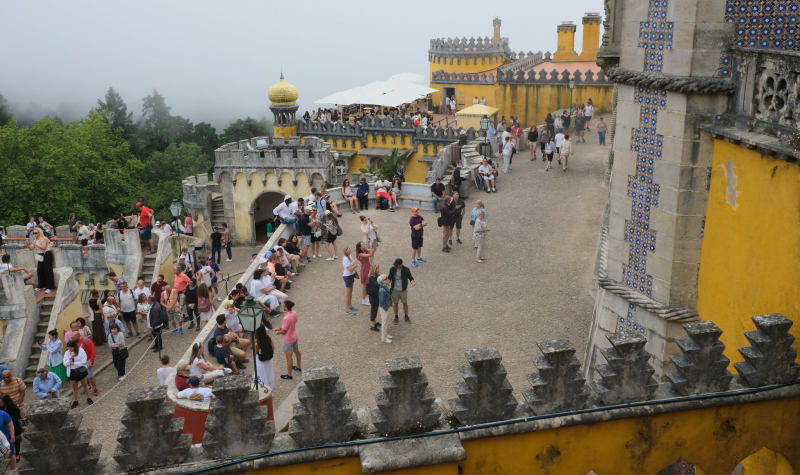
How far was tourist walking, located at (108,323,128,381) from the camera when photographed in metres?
15.3

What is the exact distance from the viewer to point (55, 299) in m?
22.4

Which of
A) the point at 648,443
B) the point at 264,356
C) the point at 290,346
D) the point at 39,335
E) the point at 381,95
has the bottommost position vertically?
the point at 39,335

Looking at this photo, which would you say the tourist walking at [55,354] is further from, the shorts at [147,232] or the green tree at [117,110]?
the green tree at [117,110]

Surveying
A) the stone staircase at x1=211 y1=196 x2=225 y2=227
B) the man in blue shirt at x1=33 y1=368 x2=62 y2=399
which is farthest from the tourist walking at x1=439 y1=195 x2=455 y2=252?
the stone staircase at x1=211 y1=196 x2=225 y2=227

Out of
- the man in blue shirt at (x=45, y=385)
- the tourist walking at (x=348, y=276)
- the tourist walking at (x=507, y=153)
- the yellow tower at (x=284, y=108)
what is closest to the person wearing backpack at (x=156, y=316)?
the man in blue shirt at (x=45, y=385)

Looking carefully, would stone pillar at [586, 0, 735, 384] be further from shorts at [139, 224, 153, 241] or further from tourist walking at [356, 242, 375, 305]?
shorts at [139, 224, 153, 241]

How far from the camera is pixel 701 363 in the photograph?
6844 millimetres

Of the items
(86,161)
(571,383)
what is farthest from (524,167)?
(86,161)

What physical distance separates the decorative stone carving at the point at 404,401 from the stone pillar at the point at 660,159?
3202 millimetres

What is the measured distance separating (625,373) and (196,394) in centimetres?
636

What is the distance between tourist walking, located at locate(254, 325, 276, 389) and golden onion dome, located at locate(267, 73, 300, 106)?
30.5 meters

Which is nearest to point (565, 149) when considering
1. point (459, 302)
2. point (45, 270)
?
point (459, 302)

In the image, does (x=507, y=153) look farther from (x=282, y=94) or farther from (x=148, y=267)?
(x=282, y=94)

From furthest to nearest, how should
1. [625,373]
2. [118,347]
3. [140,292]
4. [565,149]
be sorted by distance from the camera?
[565,149]
[140,292]
[118,347]
[625,373]
